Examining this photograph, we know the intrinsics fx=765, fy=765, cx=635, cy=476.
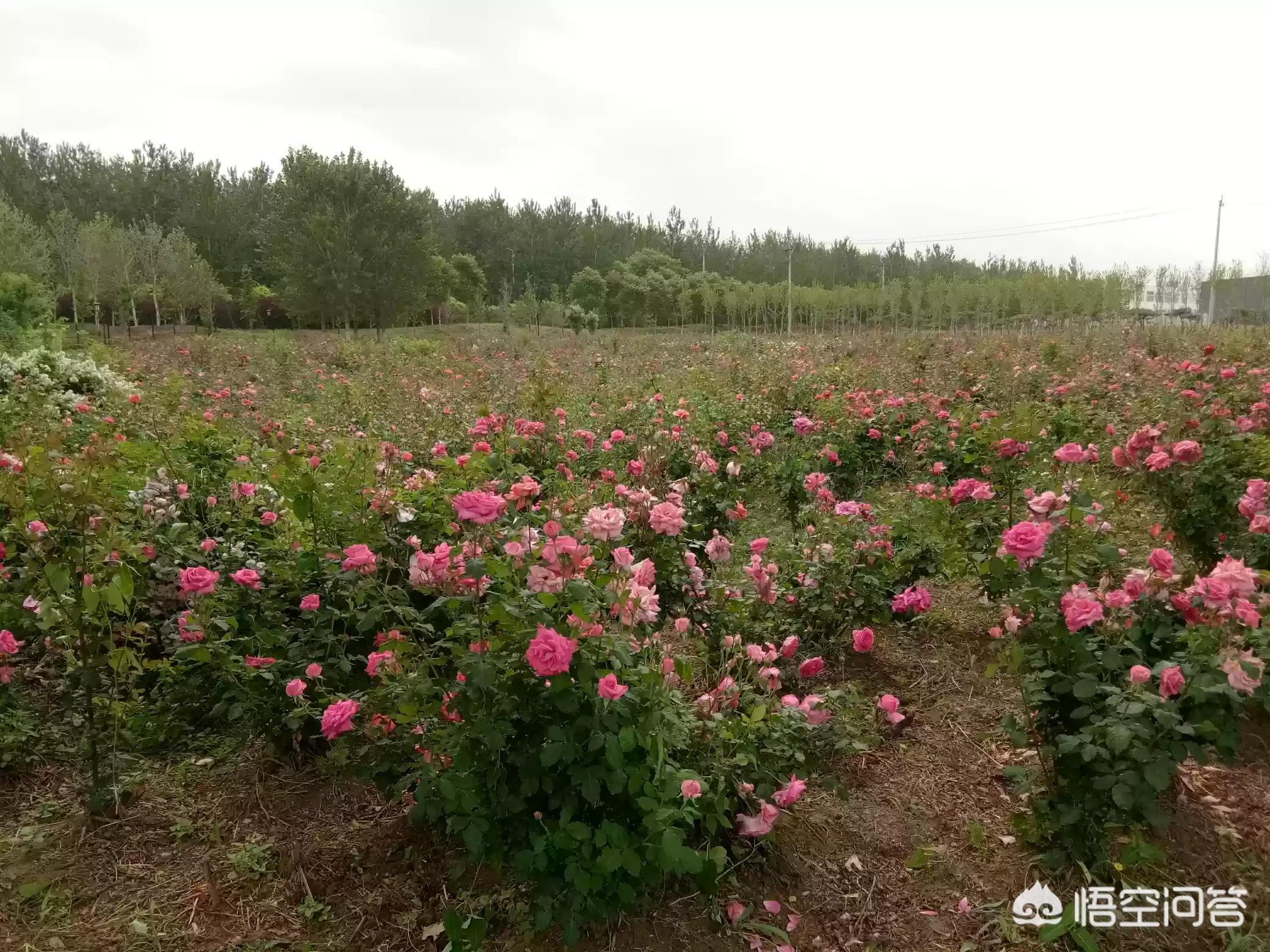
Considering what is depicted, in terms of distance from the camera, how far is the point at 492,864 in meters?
1.93

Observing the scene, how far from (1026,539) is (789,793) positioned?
0.90m

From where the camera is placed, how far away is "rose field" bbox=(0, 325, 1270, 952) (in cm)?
185

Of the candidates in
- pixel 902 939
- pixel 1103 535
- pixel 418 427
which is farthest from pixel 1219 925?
pixel 418 427

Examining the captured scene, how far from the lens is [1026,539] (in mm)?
1954

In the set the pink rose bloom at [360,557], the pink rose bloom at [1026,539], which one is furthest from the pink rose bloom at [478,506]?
the pink rose bloom at [1026,539]

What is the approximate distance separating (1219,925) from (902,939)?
32.7 inches

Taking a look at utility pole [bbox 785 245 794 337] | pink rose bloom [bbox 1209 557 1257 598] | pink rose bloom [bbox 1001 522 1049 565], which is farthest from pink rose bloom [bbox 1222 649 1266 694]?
utility pole [bbox 785 245 794 337]

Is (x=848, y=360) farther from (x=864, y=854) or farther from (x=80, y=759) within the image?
(x=80, y=759)

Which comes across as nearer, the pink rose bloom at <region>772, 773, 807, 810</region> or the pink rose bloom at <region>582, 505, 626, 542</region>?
the pink rose bloom at <region>582, 505, 626, 542</region>

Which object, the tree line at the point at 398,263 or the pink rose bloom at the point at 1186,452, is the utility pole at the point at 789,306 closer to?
the tree line at the point at 398,263

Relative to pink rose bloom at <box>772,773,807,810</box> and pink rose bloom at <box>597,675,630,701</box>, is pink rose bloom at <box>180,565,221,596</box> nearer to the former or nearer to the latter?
pink rose bloom at <box>597,675,630,701</box>

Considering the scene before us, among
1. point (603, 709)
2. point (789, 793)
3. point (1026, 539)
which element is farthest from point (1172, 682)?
point (603, 709)

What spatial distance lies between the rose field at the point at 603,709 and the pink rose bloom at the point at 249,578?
6cm

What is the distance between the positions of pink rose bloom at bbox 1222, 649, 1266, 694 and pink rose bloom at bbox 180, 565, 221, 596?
2.60 metres
